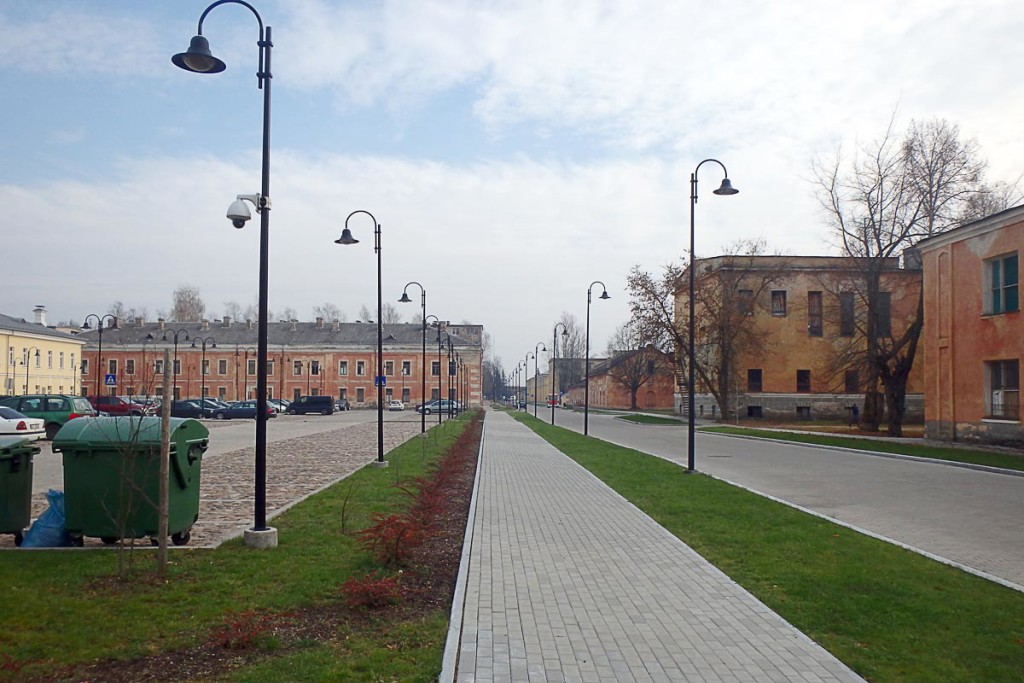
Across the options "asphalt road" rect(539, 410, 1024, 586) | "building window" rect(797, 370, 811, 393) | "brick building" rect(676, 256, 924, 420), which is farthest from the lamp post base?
"building window" rect(797, 370, 811, 393)

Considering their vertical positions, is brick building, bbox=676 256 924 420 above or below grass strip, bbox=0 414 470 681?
above

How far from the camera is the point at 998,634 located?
20.3 feet

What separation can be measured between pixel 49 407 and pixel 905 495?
29.8m

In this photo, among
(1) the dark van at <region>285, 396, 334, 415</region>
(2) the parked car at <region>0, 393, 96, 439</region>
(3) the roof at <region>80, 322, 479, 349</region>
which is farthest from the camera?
(3) the roof at <region>80, 322, 479, 349</region>

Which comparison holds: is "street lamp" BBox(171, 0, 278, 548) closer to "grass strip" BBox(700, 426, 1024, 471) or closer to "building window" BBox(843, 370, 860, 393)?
"grass strip" BBox(700, 426, 1024, 471)

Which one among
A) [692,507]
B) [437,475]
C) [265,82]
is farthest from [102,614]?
[437,475]

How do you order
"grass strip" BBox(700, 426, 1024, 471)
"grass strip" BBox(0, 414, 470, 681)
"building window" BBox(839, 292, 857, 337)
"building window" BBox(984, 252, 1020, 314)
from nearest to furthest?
"grass strip" BBox(0, 414, 470, 681)
"grass strip" BBox(700, 426, 1024, 471)
"building window" BBox(984, 252, 1020, 314)
"building window" BBox(839, 292, 857, 337)

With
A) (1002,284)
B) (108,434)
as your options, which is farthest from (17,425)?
(1002,284)

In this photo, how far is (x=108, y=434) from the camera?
8.57 metres

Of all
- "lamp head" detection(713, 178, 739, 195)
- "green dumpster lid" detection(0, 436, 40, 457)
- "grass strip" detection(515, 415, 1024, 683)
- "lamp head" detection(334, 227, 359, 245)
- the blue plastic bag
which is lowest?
"grass strip" detection(515, 415, 1024, 683)

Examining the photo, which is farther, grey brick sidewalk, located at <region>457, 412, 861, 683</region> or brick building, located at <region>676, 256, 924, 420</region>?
brick building, located at <region>676, 256, 924, 420</region>

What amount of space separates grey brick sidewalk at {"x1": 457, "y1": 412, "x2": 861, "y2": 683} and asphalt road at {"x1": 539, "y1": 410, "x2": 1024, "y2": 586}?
330cm

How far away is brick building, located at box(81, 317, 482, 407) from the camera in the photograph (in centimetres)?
9094

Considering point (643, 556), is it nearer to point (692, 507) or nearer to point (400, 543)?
point (400, 543)
